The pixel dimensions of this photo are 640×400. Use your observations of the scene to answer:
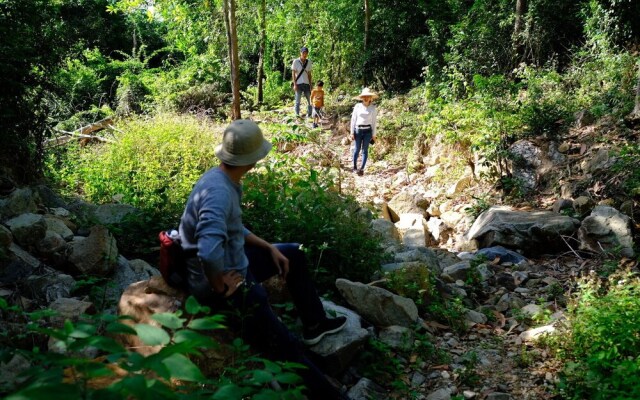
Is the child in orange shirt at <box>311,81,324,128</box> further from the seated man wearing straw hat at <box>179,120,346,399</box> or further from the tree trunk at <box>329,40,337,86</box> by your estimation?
the seated man wearing straw hat at <box>179,120,346,399</box>

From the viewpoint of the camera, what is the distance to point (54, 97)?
668 cm

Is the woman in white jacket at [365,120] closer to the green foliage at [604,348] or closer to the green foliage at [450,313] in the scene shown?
the green foliage at [450,313]

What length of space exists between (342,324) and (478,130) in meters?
7.58

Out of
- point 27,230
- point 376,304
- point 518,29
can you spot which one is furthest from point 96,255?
point 518,29

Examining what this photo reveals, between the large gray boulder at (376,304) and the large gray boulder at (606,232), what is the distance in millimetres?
3264

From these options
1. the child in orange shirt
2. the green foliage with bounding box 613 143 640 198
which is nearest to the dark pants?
the green foliage with bounding box 613 143 640 198

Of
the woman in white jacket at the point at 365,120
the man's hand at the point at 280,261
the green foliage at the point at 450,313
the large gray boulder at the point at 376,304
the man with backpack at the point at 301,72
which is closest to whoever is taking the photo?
the man's hand at the point at 280,261

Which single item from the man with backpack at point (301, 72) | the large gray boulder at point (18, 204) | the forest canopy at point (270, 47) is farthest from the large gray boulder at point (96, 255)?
the man with backpack at point (301, 72)

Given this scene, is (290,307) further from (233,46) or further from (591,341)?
(233,46)

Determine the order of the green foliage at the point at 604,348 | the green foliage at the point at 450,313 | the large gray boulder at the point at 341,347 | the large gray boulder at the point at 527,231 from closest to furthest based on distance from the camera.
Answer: the green foliage at the point at 604,348 < the large gray boulder at the point at 341,347 < the green foliage at the point at 450,313 < the large gray boulder at the point at 527,231

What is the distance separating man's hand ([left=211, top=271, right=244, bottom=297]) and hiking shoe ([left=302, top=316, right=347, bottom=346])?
824 millimetres

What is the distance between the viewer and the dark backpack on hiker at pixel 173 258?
10.6 feet

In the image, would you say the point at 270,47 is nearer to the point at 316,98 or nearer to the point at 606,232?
the point at 316,98

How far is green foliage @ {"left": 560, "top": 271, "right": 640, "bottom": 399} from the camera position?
3.36 metres
